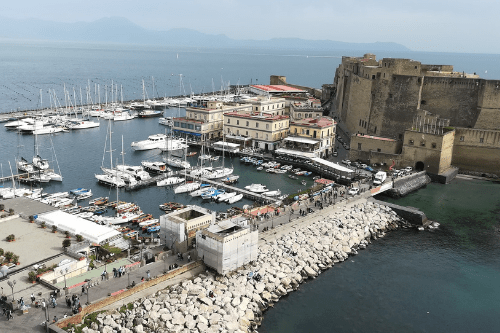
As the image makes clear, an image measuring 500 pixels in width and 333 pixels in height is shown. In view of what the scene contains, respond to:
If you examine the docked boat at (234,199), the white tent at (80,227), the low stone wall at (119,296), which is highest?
the white tent at (80,227)

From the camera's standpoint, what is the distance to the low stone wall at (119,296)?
21173mm

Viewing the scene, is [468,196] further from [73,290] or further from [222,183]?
[73,290]

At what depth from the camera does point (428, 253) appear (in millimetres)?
35438

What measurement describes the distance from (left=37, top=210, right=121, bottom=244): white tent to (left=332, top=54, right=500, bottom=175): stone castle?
3605 centimetres

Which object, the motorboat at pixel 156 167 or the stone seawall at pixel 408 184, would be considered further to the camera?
the motorboat at pixel 156 167

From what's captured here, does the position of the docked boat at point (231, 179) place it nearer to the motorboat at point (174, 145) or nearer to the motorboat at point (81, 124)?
the motorboat at point (174, 145)

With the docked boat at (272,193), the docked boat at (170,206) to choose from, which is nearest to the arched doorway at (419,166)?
the docked boat at (272,193)

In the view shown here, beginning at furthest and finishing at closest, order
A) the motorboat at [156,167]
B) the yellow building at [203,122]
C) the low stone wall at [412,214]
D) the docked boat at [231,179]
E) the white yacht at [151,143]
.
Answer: the yellow building at [203,122], the white yacht at [151,143], the motorboat at [156,167], the docked boat at [231,179], the low stone wall at [412,214]

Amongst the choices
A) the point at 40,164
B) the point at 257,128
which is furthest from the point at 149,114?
the point at 40,164

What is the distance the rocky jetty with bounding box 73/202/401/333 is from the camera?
22656mm

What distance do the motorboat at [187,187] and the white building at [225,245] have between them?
19.5 meters

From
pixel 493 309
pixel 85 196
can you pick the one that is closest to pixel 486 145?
pixel 493 309

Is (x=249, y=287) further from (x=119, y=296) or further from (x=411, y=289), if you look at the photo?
(x=411, y=289)

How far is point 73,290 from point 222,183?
26881 mm
